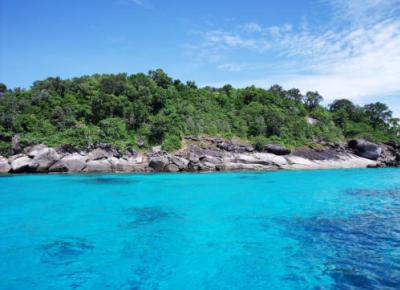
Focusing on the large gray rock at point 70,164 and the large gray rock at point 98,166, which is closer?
the large gray rock at point 70,164

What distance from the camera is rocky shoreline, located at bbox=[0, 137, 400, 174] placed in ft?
117

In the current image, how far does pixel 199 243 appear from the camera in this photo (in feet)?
34.6

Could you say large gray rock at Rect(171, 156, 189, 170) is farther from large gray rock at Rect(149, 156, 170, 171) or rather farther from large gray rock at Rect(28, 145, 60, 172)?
large gray rock at Rect(28, 145, 60, 172)

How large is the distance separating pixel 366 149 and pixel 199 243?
52979 millimetres

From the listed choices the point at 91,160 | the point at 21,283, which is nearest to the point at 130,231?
the point at 21,283

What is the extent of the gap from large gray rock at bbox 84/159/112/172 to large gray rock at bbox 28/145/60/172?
3.73 m

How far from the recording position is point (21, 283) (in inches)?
297

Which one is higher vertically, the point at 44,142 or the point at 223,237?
the point at 44,142

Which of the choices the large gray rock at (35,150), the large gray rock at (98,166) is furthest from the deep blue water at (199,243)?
the large gray rock at (35,150)

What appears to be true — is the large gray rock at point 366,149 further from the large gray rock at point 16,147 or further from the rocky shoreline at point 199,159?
the large gray rock at point 16,147

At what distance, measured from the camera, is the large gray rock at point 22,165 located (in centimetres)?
3456

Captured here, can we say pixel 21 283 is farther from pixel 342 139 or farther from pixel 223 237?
pixel 342 139

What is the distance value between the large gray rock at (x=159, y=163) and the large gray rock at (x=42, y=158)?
37.6ft

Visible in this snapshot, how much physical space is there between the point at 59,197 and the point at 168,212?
8896mm
